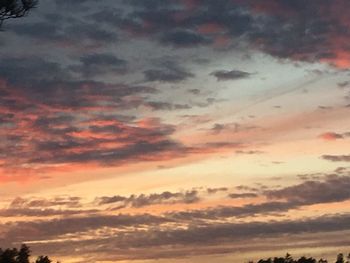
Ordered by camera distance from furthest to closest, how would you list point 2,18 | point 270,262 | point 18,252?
point 270,262
point 18,252
point 2,18

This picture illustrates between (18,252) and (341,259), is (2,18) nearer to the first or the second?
(18,252)

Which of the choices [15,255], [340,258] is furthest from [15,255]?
[340,258]

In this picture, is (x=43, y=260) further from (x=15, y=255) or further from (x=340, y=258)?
(x=340, y=258)

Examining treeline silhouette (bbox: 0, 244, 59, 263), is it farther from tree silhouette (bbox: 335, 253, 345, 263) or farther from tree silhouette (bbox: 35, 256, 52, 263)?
tree silhouette (bbox: 335, 253, 345, 263)

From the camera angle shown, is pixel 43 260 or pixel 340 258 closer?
pixel 43 260

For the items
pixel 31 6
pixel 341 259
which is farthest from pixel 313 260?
pixel 31 6

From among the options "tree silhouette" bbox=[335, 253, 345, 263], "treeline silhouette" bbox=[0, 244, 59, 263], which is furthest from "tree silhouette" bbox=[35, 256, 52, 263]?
"tree silhouette" bbox=[335, 253, 345, 263]

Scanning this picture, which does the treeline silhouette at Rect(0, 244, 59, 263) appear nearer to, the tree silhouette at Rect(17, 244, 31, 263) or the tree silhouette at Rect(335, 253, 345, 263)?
the tree silhouette at Rect(17, 244, 31, 263)

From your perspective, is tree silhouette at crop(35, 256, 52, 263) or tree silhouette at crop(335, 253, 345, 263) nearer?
tree silhouette at crop(35, 256, 52, 263)

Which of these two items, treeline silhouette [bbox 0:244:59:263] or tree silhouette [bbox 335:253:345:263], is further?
tree silhouette [bbox 335:253:345:263]

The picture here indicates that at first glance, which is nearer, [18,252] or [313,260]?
[18,252]

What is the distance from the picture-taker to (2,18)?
36969 millimetres

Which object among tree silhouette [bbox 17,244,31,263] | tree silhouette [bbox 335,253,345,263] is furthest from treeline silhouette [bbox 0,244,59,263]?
tree silhouette [bbox 335,253,345,263]

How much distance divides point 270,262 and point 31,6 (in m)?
50.7
